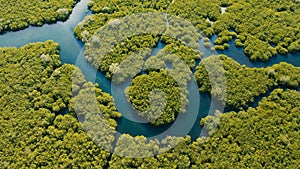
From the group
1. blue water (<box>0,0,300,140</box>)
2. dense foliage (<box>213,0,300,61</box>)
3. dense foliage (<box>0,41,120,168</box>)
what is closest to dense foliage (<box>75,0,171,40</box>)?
blue water (<box>0,0,300,140</box>)

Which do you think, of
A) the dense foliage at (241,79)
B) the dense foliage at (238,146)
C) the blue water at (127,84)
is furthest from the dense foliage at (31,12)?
the dense foliage at (238,146)

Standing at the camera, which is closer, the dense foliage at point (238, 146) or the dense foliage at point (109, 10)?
the dense foliage at point (238, 146)

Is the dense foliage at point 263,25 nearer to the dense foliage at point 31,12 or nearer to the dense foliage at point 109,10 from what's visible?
the dense foliage at point 109,10

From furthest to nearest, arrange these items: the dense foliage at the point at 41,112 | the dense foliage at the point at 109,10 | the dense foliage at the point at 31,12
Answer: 1. the dense foliage at the point at 31,12
2. the dense foliage at the point at 109,10
3. the dense foliage at the point at 41,112

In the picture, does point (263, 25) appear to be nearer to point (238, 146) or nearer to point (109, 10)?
point (238, 146)

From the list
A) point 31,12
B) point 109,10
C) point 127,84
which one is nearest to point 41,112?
point 127,84

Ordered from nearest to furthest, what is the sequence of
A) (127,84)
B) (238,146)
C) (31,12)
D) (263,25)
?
(238,146) < (127,84) < (263,25) < (31,12)
